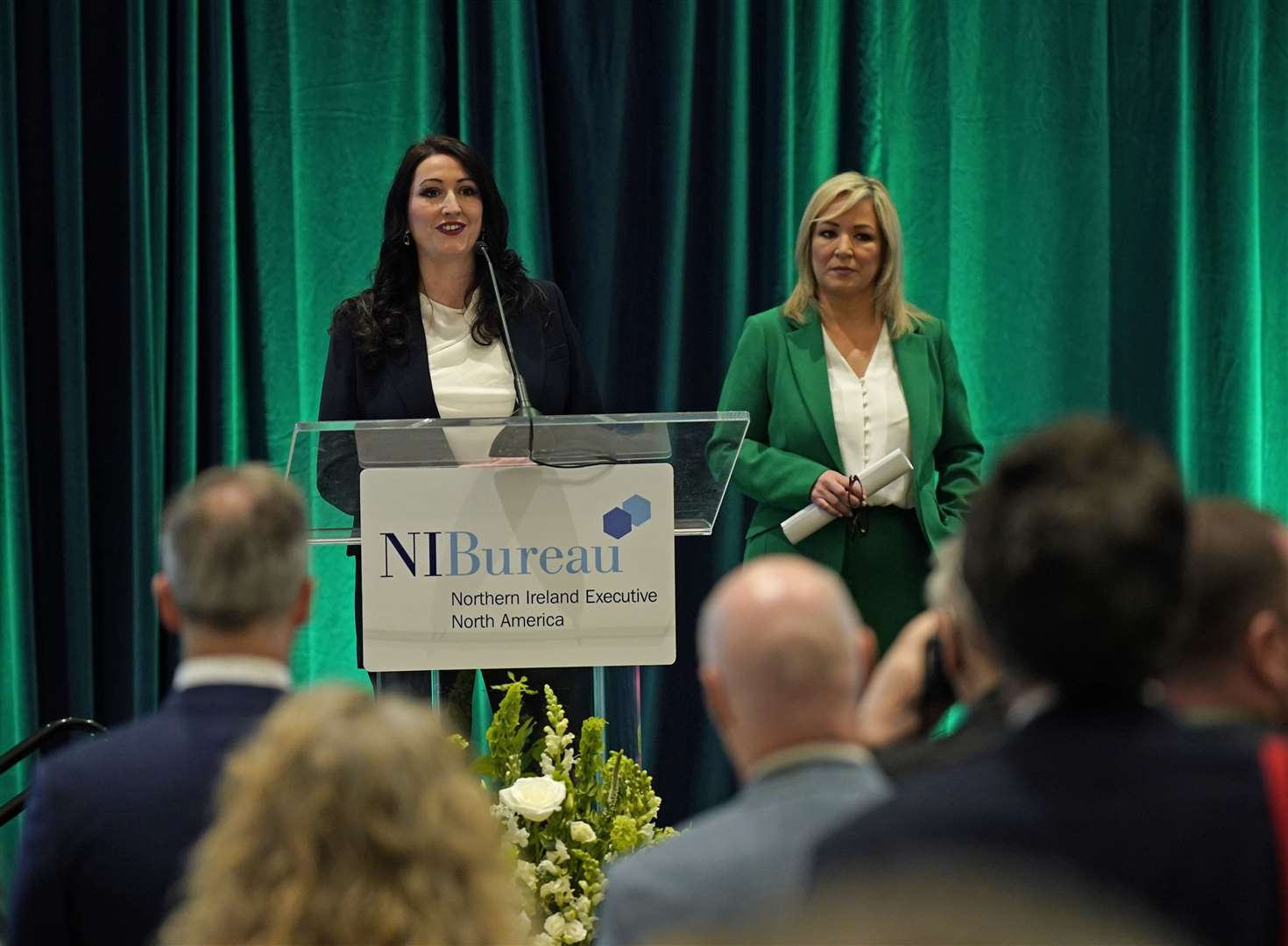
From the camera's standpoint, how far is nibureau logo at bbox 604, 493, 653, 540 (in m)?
3.34

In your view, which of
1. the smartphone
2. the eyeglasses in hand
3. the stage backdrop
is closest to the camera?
the smartphone

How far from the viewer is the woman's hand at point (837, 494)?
13.4 ft

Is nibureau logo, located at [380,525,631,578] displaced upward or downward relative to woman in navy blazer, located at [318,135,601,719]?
downward

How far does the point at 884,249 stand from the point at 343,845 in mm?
3247

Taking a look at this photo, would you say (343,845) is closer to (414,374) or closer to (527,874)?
(527,874)

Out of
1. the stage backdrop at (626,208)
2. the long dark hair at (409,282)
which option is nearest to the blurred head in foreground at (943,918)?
the long dark hair at (409,282)

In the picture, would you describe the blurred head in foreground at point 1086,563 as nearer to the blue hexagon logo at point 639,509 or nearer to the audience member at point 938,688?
the audience member at point 938,688

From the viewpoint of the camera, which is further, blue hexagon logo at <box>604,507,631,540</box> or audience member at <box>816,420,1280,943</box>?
blue hexagon logo at <box>604,507,631,540</box>

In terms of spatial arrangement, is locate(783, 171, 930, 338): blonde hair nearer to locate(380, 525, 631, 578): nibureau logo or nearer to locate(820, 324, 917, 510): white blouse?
locate(820, 324, 917, 510): white blouse

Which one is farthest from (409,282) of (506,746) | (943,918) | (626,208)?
(943,918)

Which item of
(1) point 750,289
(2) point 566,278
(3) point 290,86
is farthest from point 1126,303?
(3) point 290,86

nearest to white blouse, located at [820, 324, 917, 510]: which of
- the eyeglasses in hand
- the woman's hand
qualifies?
the eyeglasses in hand

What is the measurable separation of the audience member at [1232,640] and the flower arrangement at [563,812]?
1.43 metres

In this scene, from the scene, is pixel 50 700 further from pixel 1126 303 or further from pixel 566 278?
pixel 1126 303
